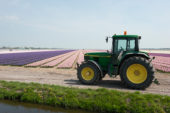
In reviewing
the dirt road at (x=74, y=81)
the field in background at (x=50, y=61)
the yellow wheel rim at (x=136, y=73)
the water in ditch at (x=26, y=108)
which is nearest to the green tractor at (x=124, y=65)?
the yellow wheel rim at (x=136, y=73)

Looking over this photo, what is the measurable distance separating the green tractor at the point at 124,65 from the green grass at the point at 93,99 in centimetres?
157

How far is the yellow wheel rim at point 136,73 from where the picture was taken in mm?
8086

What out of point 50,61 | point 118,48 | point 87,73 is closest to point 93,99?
point 87,73

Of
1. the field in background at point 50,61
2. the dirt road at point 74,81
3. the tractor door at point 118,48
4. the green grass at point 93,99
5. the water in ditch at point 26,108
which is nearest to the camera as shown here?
the green grass at point 93,99

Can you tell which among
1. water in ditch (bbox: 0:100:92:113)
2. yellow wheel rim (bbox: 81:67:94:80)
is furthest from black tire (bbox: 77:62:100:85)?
water in ditch (bbox: 0:100:92:113)

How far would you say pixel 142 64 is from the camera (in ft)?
26.2

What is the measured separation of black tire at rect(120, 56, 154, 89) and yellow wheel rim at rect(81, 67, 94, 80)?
1.76 meters

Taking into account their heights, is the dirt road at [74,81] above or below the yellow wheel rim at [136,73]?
below

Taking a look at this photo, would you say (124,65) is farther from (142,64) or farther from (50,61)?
(50,61)

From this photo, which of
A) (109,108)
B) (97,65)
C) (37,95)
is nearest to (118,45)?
(97,65)

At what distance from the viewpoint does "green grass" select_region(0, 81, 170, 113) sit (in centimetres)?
585

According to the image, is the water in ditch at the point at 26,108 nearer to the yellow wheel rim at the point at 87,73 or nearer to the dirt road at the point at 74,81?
the dirt road at the point at 74,81

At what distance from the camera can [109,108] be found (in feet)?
19.7

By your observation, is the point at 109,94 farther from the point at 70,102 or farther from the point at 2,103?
the point at 2,103
